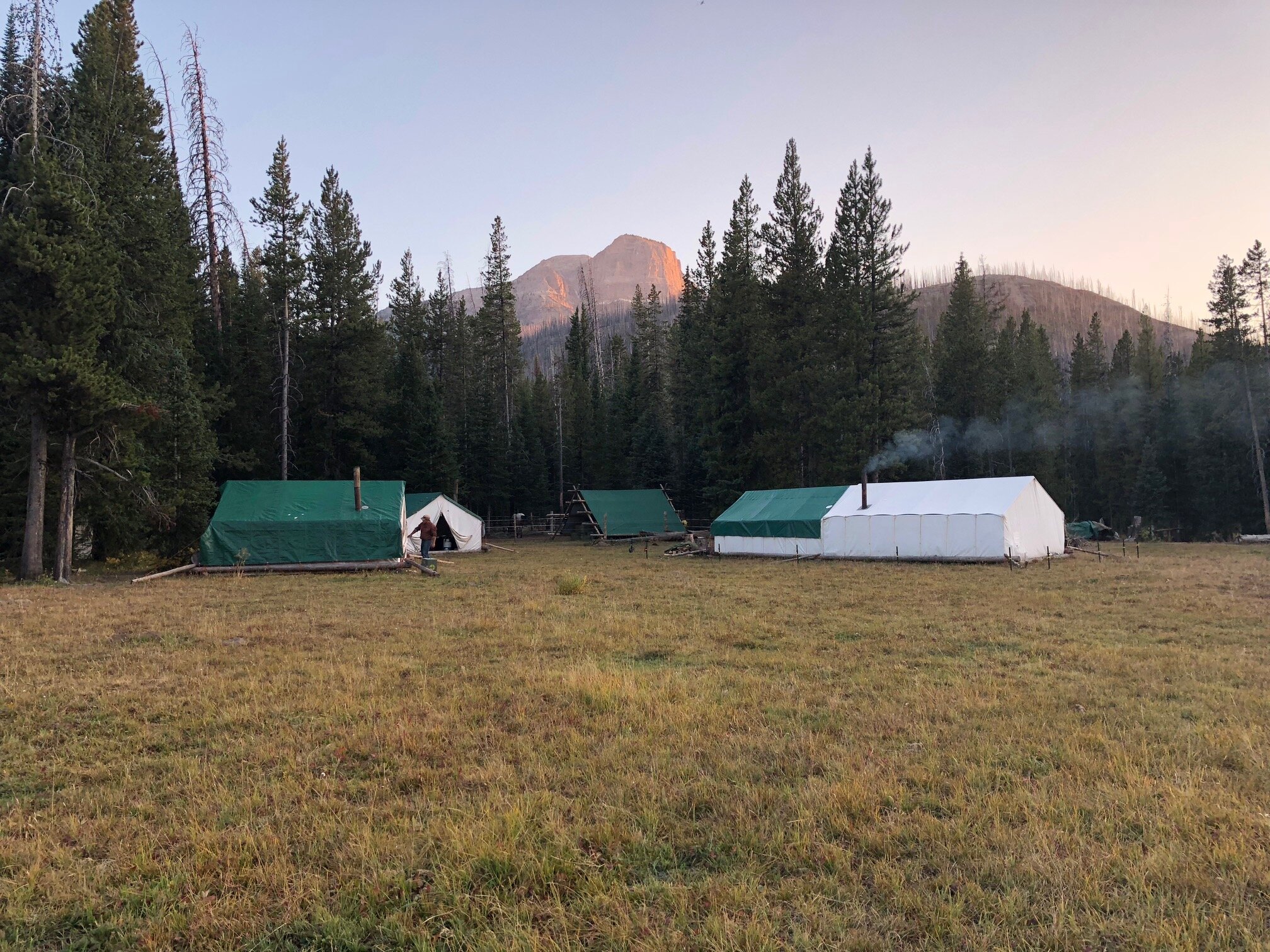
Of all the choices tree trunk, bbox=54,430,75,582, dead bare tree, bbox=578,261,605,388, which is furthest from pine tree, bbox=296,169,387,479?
dead bare tree, bbox=578,261,605,388

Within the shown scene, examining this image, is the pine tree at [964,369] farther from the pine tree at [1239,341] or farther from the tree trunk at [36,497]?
the tree trunk at [36,497]

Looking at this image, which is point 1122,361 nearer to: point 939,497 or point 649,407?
point 649,407

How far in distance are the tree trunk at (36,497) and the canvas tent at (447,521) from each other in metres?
14.7

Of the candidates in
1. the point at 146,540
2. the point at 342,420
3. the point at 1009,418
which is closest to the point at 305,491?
the point at 146,540

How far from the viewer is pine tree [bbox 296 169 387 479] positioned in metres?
35.2

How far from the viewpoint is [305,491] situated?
25750mm

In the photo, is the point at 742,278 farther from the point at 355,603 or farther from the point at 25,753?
the point at 25,753

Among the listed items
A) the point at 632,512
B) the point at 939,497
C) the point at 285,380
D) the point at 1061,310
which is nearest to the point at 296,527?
the point at 285,380

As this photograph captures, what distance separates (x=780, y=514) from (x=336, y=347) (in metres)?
23.6

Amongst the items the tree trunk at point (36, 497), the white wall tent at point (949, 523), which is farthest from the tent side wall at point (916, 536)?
the tree trunk at point (36, 497)

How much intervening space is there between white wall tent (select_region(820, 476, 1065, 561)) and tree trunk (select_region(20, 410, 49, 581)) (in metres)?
25.0

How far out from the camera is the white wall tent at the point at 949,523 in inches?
957

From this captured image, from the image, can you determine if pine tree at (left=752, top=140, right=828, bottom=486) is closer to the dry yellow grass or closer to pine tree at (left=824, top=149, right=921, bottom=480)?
pine tree at (left=824, top=149, right=921, bottom=480)

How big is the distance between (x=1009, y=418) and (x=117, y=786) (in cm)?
5017
